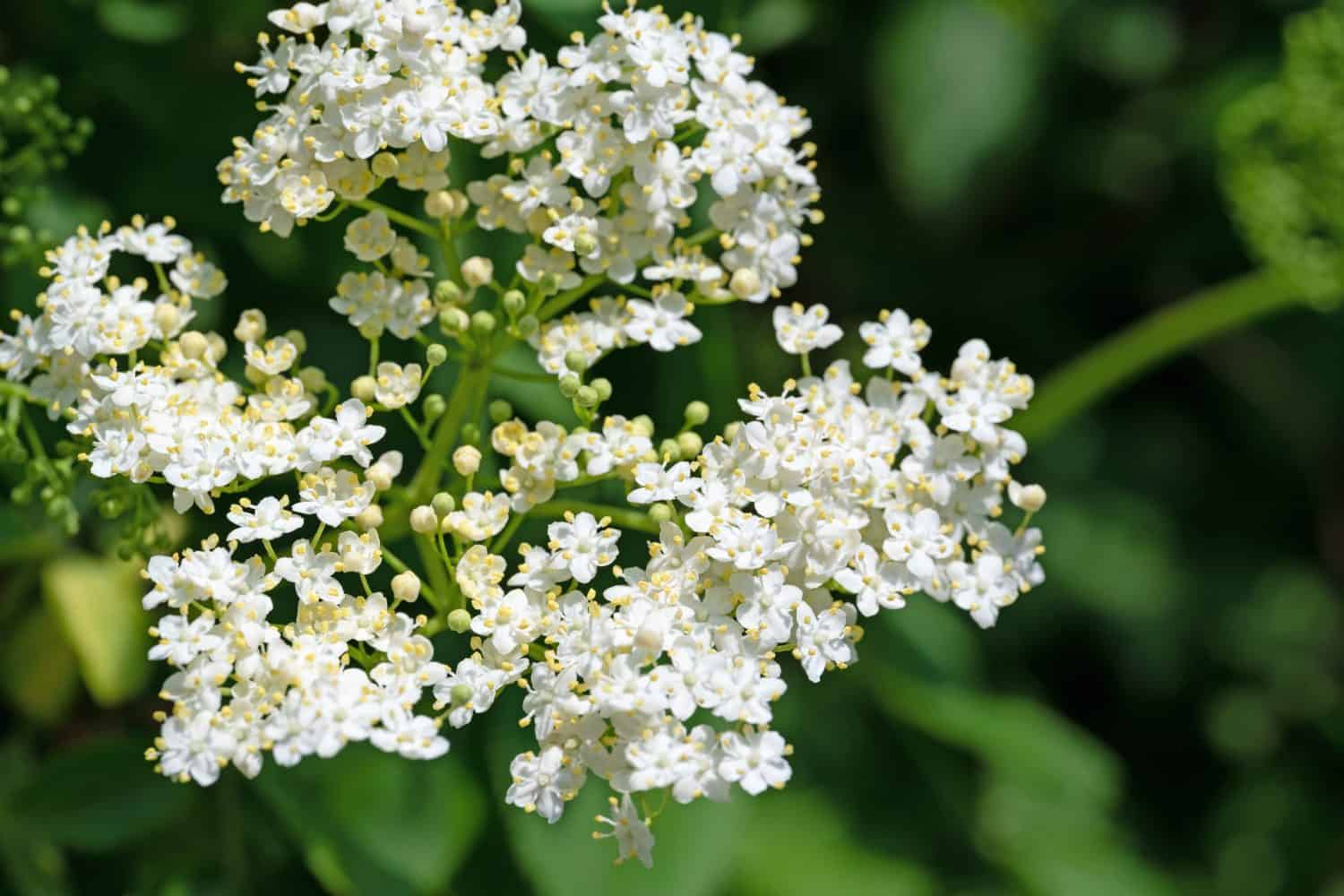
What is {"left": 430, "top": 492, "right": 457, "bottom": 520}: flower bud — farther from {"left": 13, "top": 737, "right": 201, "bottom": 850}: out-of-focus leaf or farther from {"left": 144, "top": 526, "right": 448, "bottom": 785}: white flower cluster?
{"left": 13, "top": 737, "right": 201, "bottom": 850}: out-of-focus leaf

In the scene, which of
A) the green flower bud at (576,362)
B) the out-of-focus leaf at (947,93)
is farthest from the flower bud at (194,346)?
the out-of-focus leaf at (947,93)

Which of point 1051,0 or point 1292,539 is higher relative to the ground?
point 1292,539

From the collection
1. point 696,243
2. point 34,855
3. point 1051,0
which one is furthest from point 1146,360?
point 34,855

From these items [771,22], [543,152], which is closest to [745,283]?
[543,152]

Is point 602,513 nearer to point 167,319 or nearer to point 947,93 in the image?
point 167,319

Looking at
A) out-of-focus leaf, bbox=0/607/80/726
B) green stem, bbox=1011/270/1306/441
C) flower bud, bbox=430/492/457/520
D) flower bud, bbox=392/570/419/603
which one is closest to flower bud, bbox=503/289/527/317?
flower bud, bbox=430/492/457/520

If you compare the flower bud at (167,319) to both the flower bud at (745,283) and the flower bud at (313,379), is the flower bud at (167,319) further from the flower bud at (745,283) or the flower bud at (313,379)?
the flower bud at (745,283)

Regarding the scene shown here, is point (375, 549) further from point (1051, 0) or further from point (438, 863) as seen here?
point (1051, 0)
